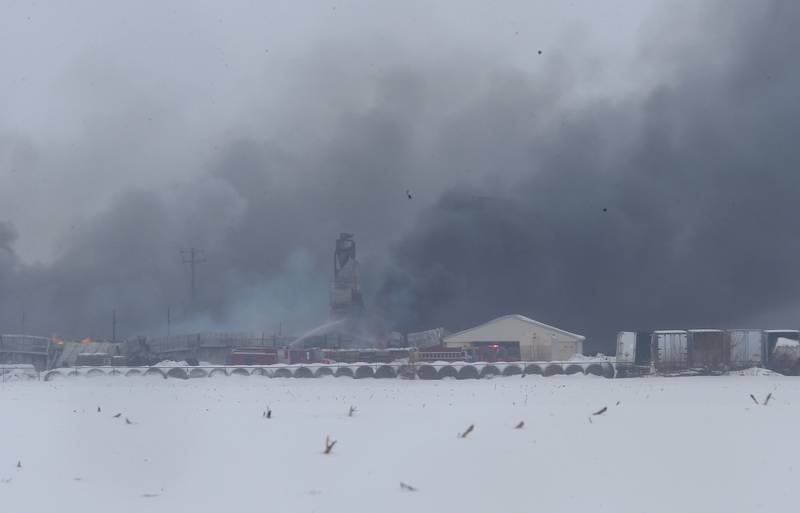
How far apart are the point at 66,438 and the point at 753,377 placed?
35.8 m

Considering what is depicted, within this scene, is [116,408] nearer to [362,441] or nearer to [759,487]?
[362,441]

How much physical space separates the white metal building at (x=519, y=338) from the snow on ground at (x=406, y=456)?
→ 3737 centimetres

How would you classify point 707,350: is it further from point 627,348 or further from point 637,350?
point 627,348

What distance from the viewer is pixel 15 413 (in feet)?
91.6

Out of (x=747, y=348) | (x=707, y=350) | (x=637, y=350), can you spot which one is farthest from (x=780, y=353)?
(x=637, y=350)

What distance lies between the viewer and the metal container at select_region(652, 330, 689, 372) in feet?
163

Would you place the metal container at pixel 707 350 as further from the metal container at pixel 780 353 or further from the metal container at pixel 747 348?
the metal container at pixel 780 353

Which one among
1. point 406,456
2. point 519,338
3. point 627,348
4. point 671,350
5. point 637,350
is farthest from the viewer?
point 519,338

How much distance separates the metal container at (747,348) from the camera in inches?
1957

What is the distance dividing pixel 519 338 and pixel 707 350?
21063 mm

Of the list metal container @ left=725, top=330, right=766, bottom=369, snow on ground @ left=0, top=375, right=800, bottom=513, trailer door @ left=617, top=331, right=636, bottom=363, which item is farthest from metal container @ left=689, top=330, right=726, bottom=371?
snow on ground @ left=0, top=375, right=800, bottom=513

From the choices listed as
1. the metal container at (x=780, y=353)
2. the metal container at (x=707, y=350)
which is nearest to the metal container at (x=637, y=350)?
the metal container at (x=707, y=350)

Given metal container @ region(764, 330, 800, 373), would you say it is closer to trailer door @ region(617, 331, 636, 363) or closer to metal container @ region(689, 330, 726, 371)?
metal container @ region(689, 330, 726, 371)

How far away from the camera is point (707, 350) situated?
49.5 metres
